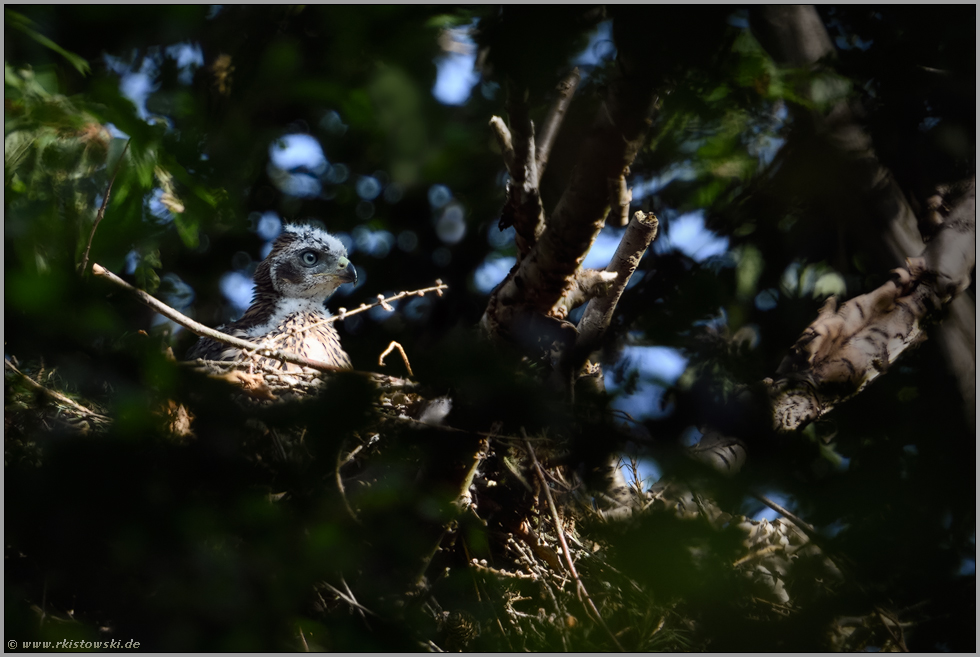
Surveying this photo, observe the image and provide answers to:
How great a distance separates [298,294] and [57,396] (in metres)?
2.31

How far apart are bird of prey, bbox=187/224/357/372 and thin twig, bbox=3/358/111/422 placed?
1.76 meters

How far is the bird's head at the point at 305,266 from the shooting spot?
3.43 m

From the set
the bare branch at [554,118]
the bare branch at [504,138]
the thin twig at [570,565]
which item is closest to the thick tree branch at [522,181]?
the bare branch at [504,138]

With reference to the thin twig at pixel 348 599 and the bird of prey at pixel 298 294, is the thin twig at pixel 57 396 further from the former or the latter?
the bird of prey at pixel 298 294

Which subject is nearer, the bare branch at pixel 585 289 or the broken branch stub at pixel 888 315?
the broken branch stub at pixel 888 315

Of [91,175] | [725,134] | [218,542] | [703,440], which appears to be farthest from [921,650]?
[91,175]

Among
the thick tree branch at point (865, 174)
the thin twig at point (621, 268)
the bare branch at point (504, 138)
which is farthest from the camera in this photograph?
the thin twig at point (621, 268)

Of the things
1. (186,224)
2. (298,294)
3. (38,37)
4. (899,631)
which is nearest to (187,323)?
(186,224)

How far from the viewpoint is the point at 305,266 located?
3.56m

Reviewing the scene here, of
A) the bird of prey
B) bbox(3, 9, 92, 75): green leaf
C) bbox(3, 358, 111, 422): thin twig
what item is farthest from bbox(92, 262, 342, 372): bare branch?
the bird of prey

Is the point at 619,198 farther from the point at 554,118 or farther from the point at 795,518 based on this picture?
the point at 795,518

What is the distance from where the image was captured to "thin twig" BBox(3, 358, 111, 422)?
1253 millimetres

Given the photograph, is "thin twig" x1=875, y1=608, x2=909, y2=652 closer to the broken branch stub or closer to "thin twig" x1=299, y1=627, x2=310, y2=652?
the broken branch stub

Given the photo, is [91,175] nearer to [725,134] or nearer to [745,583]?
[725,134]
